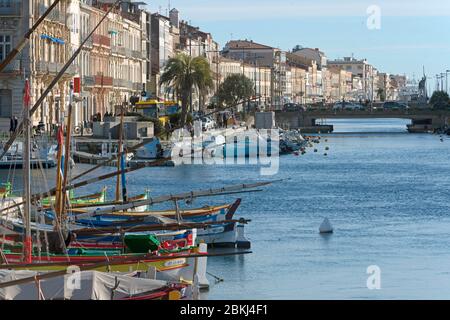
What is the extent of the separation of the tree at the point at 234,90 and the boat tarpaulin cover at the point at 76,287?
4408 inches

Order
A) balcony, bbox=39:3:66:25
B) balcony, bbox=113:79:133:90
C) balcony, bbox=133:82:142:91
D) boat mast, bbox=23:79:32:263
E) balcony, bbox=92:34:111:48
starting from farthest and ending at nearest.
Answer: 1. balcony, bbox=133:82:142:91
2. balcony, bbox=113:79:133:90
3. balcony, bbox=92:34:111:48
4. balcony, bbox=39:3:66:25
5. boat mast, bbox=23:79:32:263

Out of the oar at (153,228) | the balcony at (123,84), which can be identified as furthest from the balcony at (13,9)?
the oar at (153,228)

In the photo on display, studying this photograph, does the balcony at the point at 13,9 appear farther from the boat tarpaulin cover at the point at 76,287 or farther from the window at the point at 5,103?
the boat tarpaulin cover at the point at 76,287

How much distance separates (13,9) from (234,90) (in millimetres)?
66237

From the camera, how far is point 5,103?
7069 cm

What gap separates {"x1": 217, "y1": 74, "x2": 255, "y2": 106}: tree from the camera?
13438 cm

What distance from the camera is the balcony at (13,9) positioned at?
69.6m

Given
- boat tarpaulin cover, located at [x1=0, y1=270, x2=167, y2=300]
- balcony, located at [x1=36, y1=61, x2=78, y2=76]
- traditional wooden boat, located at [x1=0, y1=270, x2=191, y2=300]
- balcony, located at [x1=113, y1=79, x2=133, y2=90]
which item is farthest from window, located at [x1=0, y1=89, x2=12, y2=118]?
boat tarpaulin cover, located at [x1=0, y1=270, x2=167, y2=300]

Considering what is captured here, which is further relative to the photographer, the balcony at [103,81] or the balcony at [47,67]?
the balcony at [103,81]

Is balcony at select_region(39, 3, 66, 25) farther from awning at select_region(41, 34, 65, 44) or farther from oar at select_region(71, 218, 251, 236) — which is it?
oar at select_region(71, 218, 251, 236)

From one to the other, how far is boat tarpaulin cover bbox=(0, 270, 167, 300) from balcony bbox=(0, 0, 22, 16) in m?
49.1

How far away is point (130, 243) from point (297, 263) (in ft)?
16.4

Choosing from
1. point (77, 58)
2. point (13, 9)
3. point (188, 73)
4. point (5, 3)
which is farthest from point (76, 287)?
point (188, 73)
